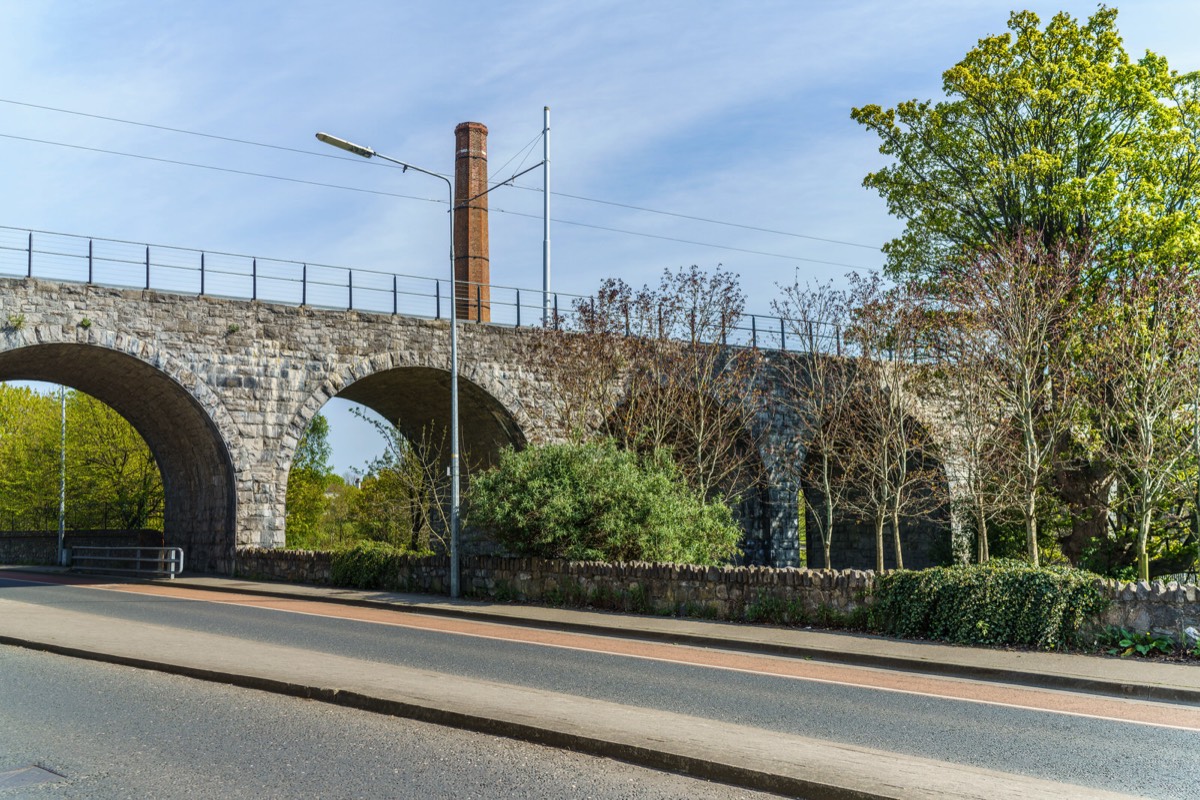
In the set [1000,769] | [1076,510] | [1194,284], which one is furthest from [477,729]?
[1076,510]

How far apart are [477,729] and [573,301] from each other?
2189 cm

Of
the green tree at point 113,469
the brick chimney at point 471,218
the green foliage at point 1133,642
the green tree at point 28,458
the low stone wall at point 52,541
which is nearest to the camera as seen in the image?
the green foliage at point 1133,642

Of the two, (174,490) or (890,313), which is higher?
(890,313)

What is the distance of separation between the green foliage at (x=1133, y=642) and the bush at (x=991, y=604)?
0.32 meters

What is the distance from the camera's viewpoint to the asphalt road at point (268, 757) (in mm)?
6273

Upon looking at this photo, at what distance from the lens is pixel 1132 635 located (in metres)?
13.0

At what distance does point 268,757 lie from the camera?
7.06 meters

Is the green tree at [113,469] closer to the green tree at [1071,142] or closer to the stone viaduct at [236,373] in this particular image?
the stone viaduct at [236,373]

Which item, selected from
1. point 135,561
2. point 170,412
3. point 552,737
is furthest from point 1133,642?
point 135,561

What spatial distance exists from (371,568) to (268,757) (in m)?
16.7

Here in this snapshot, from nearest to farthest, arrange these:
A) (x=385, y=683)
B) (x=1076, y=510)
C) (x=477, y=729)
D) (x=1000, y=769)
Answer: (x=1000, y=769) → (x=477, y=729) → (x=385, y=683) → (x=1076, y=510)

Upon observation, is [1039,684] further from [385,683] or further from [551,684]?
[385,683]

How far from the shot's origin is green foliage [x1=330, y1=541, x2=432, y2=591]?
23.4 metres

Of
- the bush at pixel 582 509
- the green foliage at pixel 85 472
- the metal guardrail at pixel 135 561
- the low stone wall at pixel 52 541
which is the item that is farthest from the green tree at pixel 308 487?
the bush at pixel 582 509
